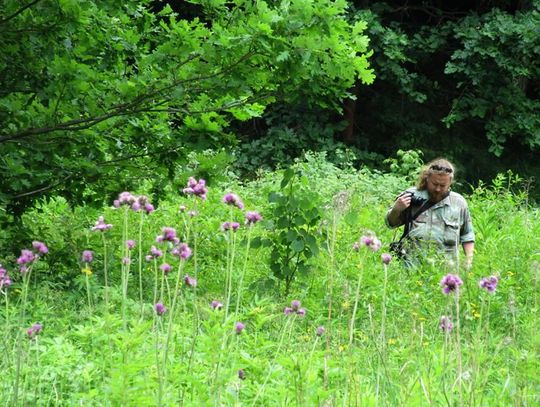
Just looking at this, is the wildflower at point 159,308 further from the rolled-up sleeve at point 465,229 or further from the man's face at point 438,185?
the rolled-up sleeve at point 465,229

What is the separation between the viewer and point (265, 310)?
17.5 ft

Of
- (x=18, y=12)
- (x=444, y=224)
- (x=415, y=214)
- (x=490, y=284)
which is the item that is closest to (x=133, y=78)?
(x=18, y=12)

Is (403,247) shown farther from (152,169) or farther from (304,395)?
(304,395)

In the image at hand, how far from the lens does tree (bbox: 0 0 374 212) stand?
16.1 feet

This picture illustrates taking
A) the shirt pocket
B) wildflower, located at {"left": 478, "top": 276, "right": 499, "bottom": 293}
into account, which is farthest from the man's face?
wildflower, located at {"left": 478, "top": 276, "right": 499, "bottom": 293}

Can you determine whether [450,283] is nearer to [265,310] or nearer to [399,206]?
[265,310]

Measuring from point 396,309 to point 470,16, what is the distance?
13.2 metres

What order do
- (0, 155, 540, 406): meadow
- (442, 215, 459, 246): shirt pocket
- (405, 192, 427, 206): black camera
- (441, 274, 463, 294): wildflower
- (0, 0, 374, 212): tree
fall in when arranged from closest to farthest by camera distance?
1. (441, 274, 463, 294): wildflower
2. (0, 155, 540, 406): meadow
3. (0, 0, 374, 212): tree
4. (442, 215, 459, 246): shirt pocket
5. (405, 192, 427, 206): black camera

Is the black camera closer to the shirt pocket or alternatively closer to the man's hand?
the man's hand

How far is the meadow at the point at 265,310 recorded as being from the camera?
259cm

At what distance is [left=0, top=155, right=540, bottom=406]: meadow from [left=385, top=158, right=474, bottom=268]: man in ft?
0.91

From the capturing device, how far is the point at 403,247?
674cm

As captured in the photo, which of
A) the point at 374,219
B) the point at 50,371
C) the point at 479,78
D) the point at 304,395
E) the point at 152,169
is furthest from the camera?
the point at 479,78

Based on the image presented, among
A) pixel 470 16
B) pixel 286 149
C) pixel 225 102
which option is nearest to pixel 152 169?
pixel 225 102
